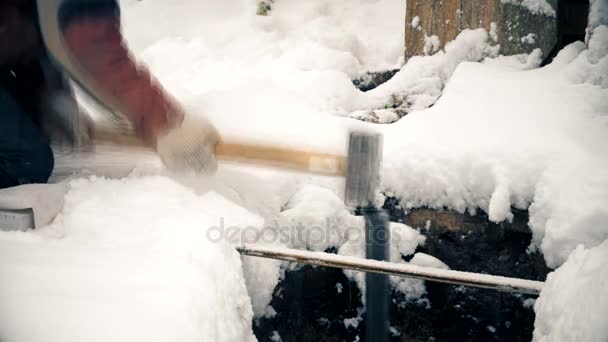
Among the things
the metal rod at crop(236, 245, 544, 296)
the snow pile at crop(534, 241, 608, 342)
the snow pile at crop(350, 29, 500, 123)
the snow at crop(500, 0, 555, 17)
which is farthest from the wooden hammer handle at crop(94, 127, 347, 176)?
the snow at crop(500, 0, 555, 17)

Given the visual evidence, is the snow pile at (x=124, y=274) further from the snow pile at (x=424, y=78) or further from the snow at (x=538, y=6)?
the snow at (x=538, y=6)

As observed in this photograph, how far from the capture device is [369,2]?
5.68 m

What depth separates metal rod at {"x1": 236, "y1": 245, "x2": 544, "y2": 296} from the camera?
1.63m

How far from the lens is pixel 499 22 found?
306cm

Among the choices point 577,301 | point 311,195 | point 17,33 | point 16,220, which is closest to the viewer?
point 577,301

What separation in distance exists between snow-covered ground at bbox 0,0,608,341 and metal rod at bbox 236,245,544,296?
9 cm

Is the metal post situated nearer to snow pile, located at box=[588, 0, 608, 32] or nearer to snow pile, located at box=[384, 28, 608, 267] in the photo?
snow pile, located at box=[384, 28, 608, 267]

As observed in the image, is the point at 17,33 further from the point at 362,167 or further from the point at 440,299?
the point at 440,299

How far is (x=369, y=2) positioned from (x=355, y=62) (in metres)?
2.08

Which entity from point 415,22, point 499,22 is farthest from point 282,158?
point 499,22

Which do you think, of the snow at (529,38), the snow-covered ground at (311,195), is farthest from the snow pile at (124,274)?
the snow at (529,38)

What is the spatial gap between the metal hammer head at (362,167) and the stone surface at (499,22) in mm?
1697

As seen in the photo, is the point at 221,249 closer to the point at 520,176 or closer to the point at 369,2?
the point at 520,176

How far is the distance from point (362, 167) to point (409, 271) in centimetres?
70
